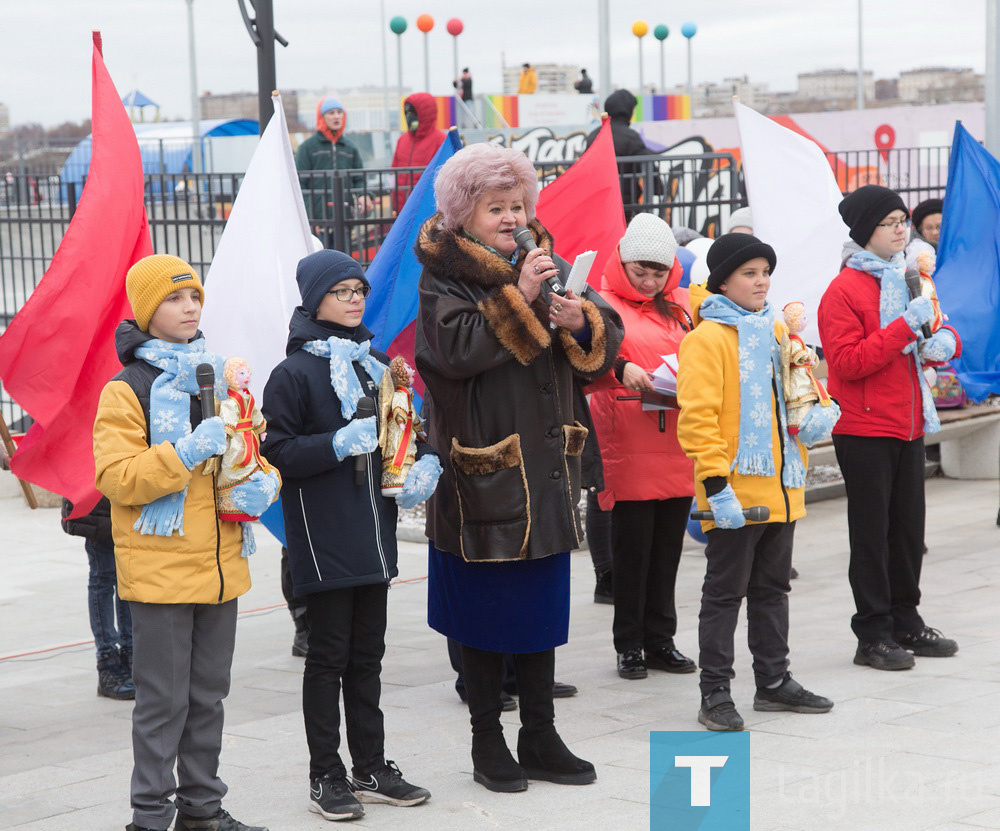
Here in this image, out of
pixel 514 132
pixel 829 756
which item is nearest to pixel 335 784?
pixel 829 756

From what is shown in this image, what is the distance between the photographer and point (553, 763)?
461 cm

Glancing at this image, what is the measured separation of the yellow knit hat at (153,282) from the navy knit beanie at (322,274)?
1.39 ft

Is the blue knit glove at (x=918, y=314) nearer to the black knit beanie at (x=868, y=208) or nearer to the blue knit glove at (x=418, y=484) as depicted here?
the black knit beanie at (x=868, y=208)

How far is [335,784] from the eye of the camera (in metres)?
4.40

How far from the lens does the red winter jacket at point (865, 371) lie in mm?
5805

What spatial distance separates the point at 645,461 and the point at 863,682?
1.29 m

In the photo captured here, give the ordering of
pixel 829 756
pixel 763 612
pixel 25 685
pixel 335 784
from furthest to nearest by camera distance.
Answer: pixel 25 685, pixel 763 612, pixel 829 756, pixel 335 784

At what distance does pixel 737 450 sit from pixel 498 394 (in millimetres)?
1076

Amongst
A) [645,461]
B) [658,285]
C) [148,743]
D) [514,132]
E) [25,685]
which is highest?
[514,132]

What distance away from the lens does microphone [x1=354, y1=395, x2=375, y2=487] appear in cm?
436

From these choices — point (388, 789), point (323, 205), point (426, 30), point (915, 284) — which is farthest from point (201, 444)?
point (426, 30)

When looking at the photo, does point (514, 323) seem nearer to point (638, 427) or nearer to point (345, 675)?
point (345, 675)

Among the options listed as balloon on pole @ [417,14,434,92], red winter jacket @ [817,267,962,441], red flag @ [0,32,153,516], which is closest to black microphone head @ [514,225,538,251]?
red flag @ [0,32,153,516]

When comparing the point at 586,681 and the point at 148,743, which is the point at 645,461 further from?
the point at 148,743
